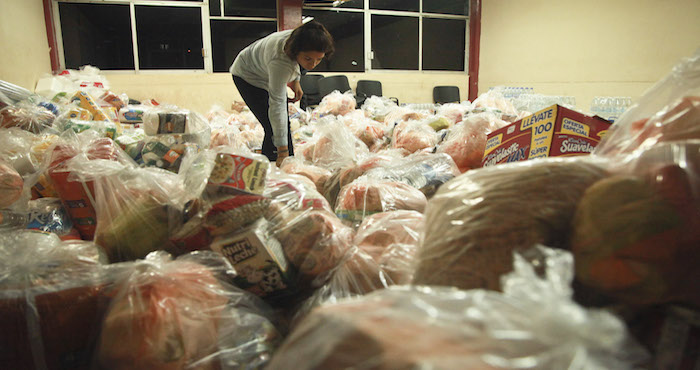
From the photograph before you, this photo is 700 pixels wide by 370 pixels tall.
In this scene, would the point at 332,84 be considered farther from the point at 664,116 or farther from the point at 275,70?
the point at 664,116

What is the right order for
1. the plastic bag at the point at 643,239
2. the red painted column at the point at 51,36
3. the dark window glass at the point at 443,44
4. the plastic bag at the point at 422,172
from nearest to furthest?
the plastic bag at the point at 643,239
the plastic bag at the point at 422,172
the red painted column at the point at 51,36
the dark window glass at the point at 443,44

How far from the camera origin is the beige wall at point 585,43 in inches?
193

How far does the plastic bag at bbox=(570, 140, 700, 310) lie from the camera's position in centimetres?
38

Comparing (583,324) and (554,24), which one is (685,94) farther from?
(554,24)

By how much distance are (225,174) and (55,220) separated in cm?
75

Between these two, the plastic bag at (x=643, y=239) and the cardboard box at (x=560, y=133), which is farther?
the cardboard box at (x=560, y=133)

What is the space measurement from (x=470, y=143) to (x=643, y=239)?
1.42 meters

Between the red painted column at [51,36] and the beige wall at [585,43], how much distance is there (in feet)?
22.2

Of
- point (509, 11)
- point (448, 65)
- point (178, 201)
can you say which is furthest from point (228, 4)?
point (178, 201)

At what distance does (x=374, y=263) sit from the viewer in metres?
0.76

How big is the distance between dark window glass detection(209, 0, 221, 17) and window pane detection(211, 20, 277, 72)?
0.11 metres

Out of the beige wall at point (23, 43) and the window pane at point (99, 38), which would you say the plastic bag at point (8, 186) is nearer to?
the beige wall at point (23, 43)

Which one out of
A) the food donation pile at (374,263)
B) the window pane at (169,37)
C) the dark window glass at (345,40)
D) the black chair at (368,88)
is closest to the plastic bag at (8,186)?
the food donation pile at (374,263)

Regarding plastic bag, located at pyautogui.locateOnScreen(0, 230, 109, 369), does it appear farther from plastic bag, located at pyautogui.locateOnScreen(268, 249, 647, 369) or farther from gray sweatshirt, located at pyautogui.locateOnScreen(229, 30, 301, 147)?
gray sweatshirt, located at pyautogui.locateOnScreen(229, 30, 301, 147)
